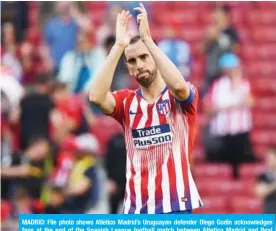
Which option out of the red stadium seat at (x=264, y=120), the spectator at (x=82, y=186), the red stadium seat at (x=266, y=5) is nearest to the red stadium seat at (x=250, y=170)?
the red stadium seat at (x=264, y=120)

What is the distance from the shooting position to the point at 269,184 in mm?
16719

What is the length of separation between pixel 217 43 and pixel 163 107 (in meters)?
8.75

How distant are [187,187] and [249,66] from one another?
1039 cm

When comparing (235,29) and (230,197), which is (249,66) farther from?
(230,197)

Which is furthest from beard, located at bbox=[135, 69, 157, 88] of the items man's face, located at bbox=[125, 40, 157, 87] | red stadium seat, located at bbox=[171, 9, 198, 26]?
red stadium seat, located at bbox=[171, 9, 198, 26]

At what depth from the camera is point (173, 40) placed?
18.7 meters

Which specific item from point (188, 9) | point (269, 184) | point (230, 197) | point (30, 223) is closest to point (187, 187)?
point (30, 223)

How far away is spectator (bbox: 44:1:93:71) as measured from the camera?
64.3 ft

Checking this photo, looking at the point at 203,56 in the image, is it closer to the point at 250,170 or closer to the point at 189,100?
the point at 250,170

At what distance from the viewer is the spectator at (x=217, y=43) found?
Result: 1848 centimetres

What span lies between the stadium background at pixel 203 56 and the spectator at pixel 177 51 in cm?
65

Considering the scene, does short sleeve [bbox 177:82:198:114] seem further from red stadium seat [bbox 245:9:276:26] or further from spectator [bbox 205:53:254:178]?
red stadium seat [bbox 245:9:276:26]

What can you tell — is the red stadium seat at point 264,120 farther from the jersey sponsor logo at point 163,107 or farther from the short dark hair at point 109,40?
the jersey sponsor logo at point 163,107

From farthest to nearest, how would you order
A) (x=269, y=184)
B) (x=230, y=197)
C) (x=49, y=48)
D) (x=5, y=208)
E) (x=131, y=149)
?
(x=49, y=48)
(x=230, y=197)
(x=269, y=184)
(x=5, y=208)
(x=131, y=149)
